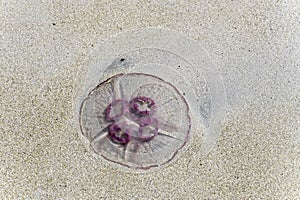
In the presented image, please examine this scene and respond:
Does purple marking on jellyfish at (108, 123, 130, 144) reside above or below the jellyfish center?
below

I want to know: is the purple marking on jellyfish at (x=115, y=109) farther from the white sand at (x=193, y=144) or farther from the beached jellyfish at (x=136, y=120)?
the white sand at (x=193, y=144)

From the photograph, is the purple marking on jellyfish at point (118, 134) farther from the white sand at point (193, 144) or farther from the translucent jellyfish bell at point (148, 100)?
the white sand at point (193, 144)

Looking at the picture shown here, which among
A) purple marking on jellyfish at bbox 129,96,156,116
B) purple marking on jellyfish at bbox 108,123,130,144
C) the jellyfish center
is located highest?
purple marking on jellyfish at bbox 129,96,156,116

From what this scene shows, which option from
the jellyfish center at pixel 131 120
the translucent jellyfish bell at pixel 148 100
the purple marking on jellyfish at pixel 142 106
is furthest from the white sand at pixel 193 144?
the purple marking on jellyfish at pixel 142 106

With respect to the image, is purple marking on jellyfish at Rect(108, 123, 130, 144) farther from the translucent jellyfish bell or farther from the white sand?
the white sand

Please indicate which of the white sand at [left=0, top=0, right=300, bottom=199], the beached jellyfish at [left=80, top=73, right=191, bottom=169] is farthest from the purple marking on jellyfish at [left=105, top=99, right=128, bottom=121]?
the white sand at [left=0, top=0, right=300, bottom=199]

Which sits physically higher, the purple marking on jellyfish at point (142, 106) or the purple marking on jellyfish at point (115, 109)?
the purple marking on jellyfish at point (142, 106)

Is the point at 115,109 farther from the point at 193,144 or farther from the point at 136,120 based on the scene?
the point at 193,144

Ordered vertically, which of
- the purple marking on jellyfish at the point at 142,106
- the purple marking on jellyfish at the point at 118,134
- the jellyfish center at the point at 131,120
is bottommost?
the purple marking on jellyfish at the point at 118,134
